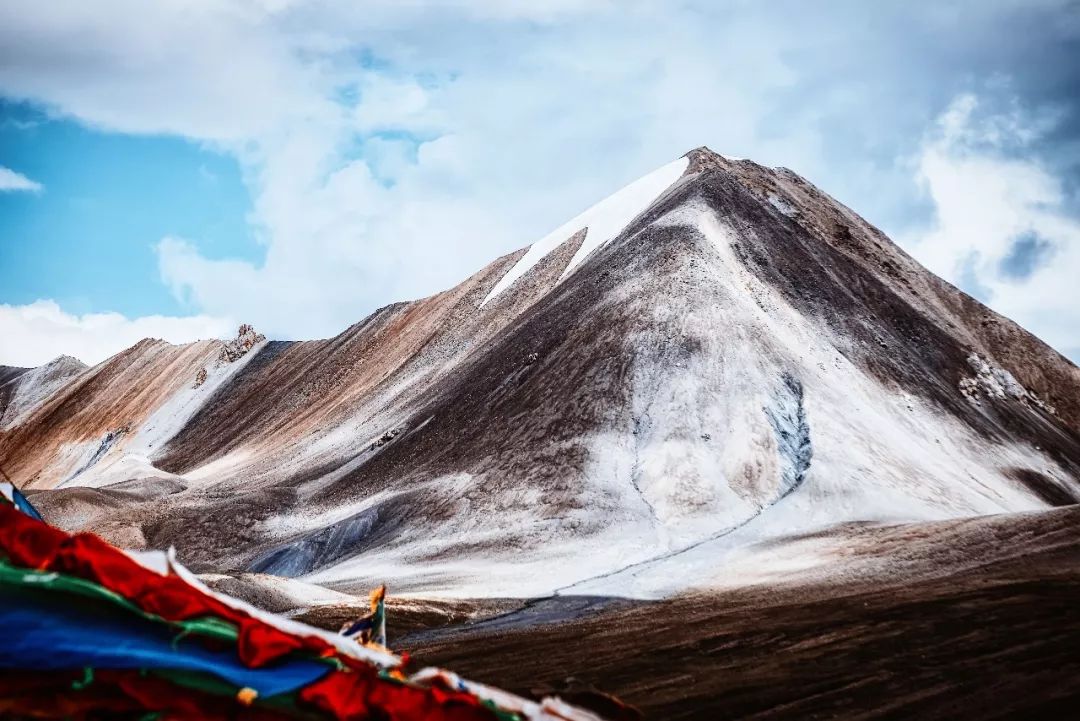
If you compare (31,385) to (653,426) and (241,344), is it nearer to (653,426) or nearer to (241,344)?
(241,344)

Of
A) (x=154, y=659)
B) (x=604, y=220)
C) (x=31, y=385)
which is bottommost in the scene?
(x=154, y=659)

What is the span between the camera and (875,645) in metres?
14.2

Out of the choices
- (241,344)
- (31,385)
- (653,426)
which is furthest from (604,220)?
(31,385)

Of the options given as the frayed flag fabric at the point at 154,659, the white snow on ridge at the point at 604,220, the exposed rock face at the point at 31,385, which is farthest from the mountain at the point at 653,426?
the exposed rock face at the point at 31,385

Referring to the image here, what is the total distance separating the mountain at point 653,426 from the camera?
35.8 metres

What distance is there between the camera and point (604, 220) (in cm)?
6912

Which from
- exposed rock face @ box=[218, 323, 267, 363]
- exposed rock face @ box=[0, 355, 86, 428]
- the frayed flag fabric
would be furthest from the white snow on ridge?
exposed rock face @ box=[0, 355, 86, 428]

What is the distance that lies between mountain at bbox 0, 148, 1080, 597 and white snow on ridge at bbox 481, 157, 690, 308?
1.04 feet

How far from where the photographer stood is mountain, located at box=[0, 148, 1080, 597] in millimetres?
35781

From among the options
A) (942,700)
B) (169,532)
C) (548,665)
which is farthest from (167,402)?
(942,700)

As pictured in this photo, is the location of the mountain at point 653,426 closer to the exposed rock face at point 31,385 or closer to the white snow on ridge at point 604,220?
the white snow on ridge at point 604,220

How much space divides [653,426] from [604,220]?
29801 mm

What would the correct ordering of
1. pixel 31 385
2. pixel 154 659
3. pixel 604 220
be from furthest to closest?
pixel 31 385, pixel 604 220, pixel 154 659

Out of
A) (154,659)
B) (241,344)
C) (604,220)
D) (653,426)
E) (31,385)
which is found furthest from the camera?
(31,385)
